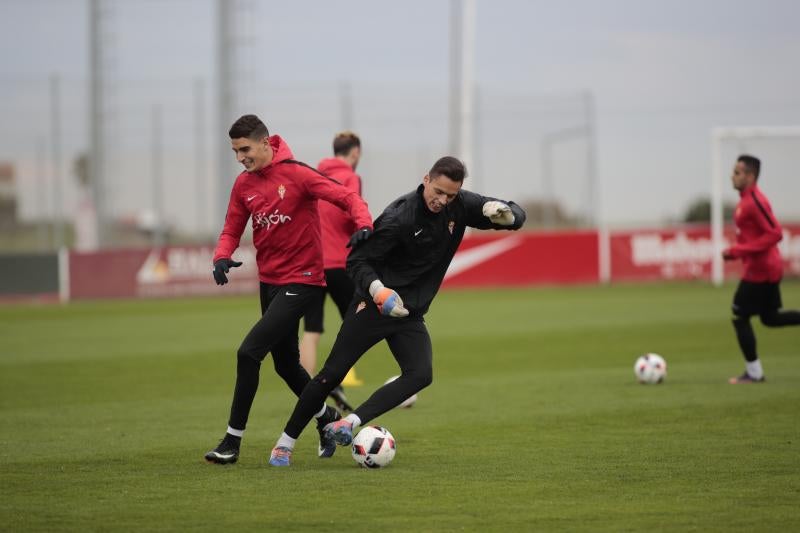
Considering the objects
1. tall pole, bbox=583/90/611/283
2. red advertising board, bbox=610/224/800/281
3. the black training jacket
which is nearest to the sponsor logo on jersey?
the black training jacket

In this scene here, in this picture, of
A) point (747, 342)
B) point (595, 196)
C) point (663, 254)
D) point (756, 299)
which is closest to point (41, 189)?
point (595, 196)

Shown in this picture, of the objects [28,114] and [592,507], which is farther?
[28,114]

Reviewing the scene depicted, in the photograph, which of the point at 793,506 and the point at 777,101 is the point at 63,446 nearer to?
the point at 793,506

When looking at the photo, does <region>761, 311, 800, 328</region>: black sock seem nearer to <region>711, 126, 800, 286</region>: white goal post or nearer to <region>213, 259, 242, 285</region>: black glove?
<region>213, 259, 242, 285</region>: black glove

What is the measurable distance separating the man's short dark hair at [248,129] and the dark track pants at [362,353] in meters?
1.35

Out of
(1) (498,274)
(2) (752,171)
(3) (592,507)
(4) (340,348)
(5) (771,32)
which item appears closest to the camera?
(3) (592,507)

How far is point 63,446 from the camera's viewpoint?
31.1 ft

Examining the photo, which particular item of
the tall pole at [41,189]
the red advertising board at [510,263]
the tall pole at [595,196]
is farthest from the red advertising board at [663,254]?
the tall pole at [41,189]

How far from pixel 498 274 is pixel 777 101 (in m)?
11.3

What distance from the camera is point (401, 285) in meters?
8.30

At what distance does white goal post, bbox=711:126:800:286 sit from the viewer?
31625mm

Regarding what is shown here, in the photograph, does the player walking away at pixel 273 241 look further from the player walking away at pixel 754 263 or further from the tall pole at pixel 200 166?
the tall pole at pixel 200 166

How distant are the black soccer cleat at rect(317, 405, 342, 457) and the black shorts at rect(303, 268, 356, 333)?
113 inches

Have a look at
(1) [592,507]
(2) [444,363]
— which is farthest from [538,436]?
(2) [444,363]
